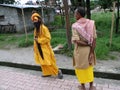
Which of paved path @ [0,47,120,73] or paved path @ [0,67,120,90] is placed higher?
paved path @ [0,47,120,73]

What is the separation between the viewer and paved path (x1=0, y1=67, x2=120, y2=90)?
4.75 m

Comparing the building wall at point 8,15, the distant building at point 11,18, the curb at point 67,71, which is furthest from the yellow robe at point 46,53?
the building wall at point 8,15

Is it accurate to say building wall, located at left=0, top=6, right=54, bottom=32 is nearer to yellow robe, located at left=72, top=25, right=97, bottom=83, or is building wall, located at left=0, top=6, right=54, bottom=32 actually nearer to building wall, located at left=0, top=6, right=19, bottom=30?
building wall, located at left=0, top=6, right=19, bottom=30

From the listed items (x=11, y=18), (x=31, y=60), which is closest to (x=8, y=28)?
(x=11, y=18)

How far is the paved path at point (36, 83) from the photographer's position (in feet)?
15.6

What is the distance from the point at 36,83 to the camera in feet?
16.8

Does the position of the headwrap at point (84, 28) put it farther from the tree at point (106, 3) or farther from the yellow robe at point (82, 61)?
the tree at point (106, 3)

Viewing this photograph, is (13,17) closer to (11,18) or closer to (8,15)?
(11,18)

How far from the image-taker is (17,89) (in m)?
4.87

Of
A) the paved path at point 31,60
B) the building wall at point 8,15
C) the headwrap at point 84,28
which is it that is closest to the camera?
the headwrap at point 84,28

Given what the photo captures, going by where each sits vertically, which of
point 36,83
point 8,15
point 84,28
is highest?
→ point 8,15

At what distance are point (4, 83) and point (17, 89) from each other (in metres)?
0.56

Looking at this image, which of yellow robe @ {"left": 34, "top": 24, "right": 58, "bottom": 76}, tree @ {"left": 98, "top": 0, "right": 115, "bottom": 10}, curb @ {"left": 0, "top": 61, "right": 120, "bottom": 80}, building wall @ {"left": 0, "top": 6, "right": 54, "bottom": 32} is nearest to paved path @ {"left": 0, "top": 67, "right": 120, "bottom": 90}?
yellow robe @ {"left": 34, "top": 24, "right": 58, "bottom": 76}

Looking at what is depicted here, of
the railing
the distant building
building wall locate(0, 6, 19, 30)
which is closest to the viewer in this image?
the distant building
